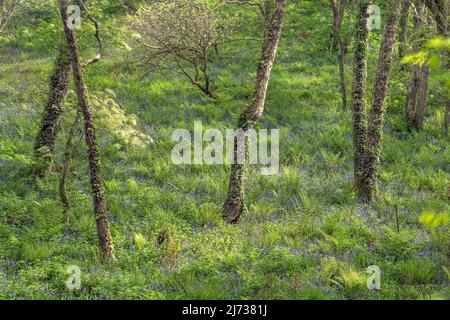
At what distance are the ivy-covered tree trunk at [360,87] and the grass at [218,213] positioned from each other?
26.4 inches

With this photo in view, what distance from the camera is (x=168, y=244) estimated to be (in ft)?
28.7

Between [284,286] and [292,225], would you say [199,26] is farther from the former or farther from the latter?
[284,286]

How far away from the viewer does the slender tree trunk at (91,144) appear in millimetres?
7988

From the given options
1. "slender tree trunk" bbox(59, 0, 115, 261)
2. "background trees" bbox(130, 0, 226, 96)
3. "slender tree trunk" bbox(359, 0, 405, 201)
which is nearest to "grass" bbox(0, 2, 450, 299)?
"slender tree trunk" bbox(59, 0, 115, 261)

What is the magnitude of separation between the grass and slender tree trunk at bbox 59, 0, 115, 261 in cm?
Answer: 23

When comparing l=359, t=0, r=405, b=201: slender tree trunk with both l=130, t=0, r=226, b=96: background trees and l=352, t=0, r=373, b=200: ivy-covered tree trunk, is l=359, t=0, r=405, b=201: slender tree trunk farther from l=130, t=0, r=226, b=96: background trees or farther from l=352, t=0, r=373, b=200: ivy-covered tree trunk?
l=130, t=0, r=226, b=96: background trees

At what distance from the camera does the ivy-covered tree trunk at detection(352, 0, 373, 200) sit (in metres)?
11.2

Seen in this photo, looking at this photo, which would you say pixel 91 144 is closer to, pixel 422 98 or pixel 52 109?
pixel 52 109

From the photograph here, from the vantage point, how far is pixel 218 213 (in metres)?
10.3

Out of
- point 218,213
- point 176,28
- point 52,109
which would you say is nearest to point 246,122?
point 218,213

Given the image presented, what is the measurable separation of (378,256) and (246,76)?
1254 cm

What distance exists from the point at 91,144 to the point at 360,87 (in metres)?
6.49

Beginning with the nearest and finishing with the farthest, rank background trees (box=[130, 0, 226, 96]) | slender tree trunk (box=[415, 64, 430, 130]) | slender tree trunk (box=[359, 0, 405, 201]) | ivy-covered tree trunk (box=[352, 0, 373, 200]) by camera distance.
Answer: slender tree trunk (box=[359, 0, 405, 201])
ivy-covered tree trunk (box=[352, 0, 373, 200])
slender tree trunk (box=[415, 64, 430, 130])
background trees (box=[130, 0, 226, 96])
